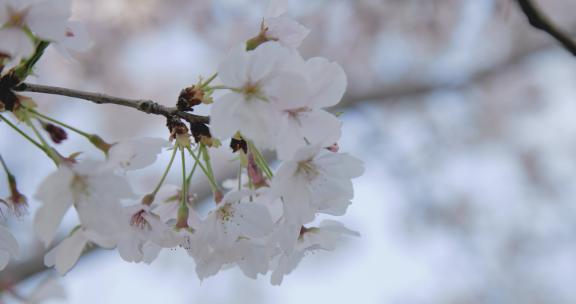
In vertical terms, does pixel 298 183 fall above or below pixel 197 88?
below

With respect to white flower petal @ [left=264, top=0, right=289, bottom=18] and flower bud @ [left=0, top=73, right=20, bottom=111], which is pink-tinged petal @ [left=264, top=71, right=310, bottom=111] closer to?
white flower petal @ [left=264, top=0, right=289, bottom=18]

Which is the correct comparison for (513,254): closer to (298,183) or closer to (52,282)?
(52,282)

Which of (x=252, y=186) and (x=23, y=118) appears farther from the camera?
(x=252, y=186)

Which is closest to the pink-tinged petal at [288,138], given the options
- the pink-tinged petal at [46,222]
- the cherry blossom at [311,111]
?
the cherry blossom at [311,111]

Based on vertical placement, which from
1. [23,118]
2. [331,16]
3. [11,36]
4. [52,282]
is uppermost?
[11,36]

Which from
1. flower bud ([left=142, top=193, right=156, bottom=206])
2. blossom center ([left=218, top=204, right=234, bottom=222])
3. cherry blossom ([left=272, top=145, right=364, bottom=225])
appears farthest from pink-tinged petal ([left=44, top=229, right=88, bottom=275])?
cherry blossom ([left=272, top=145, right=364, bottom=225])

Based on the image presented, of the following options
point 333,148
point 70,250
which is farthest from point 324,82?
point 70,250

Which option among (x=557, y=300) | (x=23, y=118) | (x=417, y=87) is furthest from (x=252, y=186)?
(x=557, y=300)

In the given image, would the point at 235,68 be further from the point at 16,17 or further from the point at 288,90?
the point at 16,17
